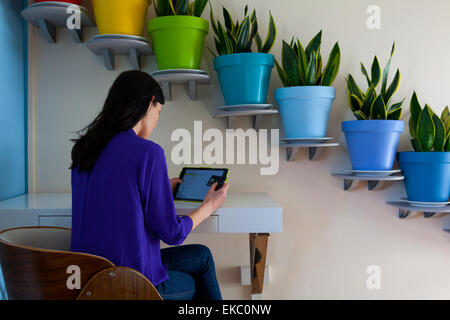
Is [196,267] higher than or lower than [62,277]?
lower

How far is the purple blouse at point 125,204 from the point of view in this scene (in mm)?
1107

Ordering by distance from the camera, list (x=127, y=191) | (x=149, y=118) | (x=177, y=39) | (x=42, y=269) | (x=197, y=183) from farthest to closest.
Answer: (x=177, y=39) → (x=197, y=183) → (x=149, y=118) → (x=127, y=191) → (x=42, y=269)

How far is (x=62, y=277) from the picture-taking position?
0.99m

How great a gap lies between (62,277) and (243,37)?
50.2 inches

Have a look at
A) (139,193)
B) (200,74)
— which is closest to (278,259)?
(200,74)

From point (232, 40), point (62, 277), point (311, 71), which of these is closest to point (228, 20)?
point (232, 40)

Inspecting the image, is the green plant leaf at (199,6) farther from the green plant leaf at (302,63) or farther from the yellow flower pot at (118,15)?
the green plant leaf at (302,63)

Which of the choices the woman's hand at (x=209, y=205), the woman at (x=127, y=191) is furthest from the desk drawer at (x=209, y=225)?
the woman at (x=127, y=191)

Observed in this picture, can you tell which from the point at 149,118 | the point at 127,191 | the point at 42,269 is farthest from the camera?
the point at 149,118

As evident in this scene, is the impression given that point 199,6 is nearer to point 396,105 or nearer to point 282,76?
point 282,76

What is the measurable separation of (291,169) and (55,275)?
4.36 ft

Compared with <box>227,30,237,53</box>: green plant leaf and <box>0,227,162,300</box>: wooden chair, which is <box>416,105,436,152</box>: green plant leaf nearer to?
<box>227,30,237,53</box>: green plant leaf

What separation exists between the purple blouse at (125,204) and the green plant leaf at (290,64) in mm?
924

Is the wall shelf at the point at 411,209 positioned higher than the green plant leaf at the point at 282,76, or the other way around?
the green plant leaf at the point at 282,76
